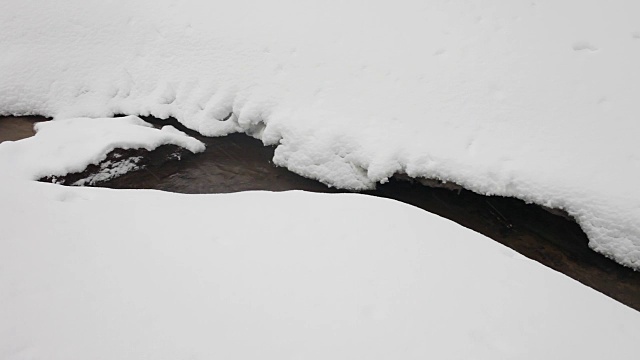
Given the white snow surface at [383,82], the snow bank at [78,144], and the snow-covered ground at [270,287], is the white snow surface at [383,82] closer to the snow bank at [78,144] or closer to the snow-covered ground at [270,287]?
the snow bank at [78,144]

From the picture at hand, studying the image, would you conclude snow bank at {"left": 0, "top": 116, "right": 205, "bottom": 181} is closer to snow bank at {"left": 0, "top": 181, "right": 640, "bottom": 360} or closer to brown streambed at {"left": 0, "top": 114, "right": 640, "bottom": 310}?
brown streambed at {"left": 0, "top": 114, "right": 640, "bottom": 310}

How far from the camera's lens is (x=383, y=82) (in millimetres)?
5840

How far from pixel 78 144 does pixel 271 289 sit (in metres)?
4.16

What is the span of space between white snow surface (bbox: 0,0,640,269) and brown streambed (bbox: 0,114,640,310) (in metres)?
0.19

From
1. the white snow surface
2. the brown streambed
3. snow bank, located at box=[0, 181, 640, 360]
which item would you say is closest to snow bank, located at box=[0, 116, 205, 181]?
the brown streambed

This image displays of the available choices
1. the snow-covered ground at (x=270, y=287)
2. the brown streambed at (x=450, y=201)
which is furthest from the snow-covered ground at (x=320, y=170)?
the brown streambed at (x=450, y=201)

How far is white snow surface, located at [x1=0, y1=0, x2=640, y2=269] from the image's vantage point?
4.63 m

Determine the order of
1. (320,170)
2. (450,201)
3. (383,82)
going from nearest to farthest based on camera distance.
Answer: (450,201) < (320,170) < (383,82)

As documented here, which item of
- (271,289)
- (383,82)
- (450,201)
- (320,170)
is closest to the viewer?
(271,289)

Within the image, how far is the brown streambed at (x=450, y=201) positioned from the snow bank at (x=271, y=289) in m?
1.35

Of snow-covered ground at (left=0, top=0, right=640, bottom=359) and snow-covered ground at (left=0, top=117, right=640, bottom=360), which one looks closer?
snow-covered ground at (left=0, top=117, right=640, bottom=360)

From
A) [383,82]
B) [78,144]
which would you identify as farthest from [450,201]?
[78,144]

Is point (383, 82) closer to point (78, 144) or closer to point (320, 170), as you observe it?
point (320, 170)

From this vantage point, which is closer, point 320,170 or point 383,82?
point 320,170
